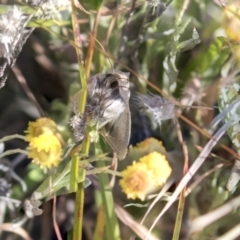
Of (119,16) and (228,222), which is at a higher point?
(119,16)

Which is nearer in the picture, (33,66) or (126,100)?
(126,100)

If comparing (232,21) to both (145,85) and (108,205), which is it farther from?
(108,205)

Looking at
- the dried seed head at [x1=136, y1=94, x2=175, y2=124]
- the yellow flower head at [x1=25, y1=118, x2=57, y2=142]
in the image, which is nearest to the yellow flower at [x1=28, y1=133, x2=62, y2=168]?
the yellow flower head at [x1=25, y1=118, x2=57, y2=142]

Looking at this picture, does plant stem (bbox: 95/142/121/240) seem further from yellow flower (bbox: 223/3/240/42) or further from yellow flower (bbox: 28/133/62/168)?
yellow flower (bbox: 223/3/240/42)

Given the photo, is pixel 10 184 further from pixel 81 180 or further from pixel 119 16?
pixel 119 16

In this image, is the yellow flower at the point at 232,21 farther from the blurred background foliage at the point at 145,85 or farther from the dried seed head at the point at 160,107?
the dried seed head at the point at 160,107

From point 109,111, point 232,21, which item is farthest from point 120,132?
point 232,21

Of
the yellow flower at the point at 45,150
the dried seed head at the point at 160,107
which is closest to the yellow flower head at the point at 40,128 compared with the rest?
the yellow flower at the point at 45,150

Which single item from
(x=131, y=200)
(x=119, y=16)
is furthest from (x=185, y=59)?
(x=131, y=200)
